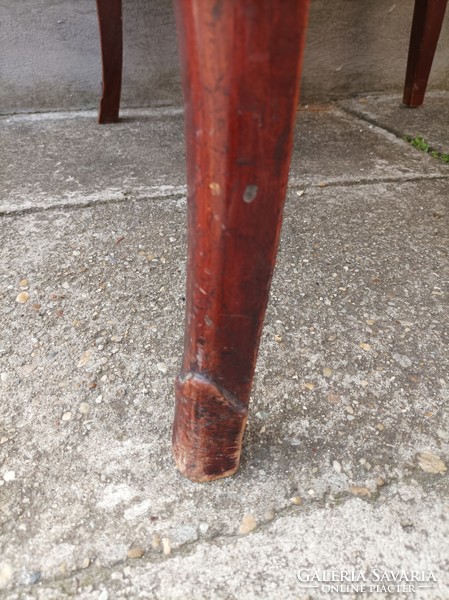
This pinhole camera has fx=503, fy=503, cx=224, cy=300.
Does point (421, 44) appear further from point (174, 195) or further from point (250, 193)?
point (250, 193)

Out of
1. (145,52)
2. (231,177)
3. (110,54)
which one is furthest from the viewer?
(145,52)

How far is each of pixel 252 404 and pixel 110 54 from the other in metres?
1.52

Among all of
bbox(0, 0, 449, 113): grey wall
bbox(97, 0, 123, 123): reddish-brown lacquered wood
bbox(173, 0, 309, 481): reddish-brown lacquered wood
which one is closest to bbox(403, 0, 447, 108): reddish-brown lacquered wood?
bbox(0, 0, 449, 113): grey wall

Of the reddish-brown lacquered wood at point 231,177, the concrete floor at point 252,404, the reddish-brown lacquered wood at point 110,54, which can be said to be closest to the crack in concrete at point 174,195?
the concrete floor at point 252,404

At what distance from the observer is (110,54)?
1821 mm

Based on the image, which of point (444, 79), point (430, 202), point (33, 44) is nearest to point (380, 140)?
point (430, 202)

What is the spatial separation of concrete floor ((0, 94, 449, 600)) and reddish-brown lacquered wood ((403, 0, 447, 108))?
0.78m

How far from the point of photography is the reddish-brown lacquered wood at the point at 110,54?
1.71 m

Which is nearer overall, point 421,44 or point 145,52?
point 421,44

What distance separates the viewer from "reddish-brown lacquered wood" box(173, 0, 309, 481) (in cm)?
40

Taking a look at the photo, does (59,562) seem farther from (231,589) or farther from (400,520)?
(400,520)

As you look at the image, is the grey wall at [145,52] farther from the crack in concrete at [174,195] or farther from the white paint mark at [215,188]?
the white paint mark at [215,188]

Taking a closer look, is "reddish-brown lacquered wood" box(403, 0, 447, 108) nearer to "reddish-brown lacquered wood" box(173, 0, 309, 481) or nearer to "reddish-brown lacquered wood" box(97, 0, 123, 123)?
"reddish-brown lacquered wood" box(97, 0, 123, 123)

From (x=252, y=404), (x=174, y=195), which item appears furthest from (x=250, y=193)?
(x=174, y=195)
